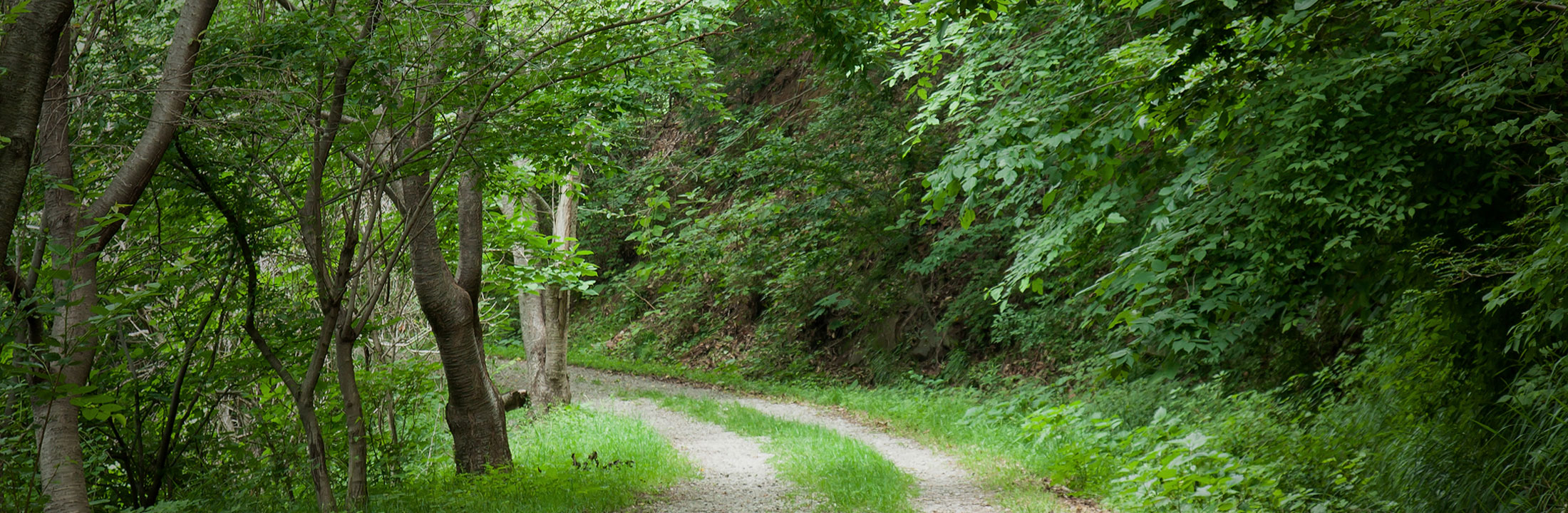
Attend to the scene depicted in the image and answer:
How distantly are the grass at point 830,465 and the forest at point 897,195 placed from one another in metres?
0.07

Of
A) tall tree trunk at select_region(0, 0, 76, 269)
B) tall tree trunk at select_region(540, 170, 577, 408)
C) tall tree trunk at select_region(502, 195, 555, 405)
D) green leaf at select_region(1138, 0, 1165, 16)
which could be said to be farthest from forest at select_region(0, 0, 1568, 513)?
tall tree trunk at select_region(540, 170, 577, 408)

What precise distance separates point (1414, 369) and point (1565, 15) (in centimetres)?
218

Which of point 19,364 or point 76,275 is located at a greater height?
point 76,275

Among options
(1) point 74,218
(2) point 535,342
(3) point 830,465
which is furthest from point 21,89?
(2) point 535,342

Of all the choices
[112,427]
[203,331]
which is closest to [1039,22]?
[203,331]

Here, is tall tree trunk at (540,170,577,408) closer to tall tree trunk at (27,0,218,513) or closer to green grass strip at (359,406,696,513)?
green grass strip at (359,406,696,513)

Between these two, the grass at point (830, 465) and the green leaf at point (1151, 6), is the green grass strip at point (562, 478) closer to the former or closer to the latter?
the grass at point (830, 465)

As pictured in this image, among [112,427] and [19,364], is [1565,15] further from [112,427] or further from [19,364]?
[112,427]

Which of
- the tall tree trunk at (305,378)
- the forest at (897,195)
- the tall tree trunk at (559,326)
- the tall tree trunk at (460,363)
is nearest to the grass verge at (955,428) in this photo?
the forest at (897,195)

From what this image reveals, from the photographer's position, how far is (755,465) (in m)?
8.87

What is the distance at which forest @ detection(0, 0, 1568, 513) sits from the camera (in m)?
4.21

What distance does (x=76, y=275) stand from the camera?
4547 mm

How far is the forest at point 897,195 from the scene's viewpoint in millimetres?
4215

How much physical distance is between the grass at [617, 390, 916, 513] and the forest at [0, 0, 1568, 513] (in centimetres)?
7
